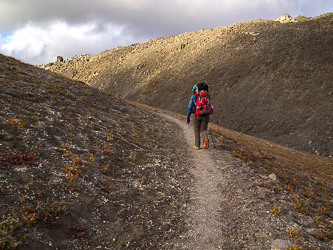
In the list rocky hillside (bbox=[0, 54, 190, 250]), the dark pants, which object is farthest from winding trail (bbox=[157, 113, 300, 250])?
the dark pants

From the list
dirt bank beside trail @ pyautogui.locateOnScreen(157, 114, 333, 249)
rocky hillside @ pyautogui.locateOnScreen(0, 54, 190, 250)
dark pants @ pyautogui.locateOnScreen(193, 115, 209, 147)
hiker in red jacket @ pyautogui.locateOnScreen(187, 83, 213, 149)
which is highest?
hiker in red jacket @ pyautogui.locateOnScreen(187, 83, 213, 149)

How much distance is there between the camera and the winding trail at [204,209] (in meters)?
6.25

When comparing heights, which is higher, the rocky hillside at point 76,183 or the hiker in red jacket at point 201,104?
the hiker in red jacket at point 201,104

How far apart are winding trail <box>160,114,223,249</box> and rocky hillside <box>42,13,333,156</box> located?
111 ft

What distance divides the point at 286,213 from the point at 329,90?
4718cm

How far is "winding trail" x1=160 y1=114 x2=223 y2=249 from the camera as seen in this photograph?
625 centimetres

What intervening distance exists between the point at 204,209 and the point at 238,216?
1274 mm

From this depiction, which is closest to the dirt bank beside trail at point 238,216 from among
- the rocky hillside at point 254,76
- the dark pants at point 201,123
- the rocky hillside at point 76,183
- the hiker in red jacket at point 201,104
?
the rocky hillside at point 76,183

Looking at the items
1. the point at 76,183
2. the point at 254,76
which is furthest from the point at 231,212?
the point at 254,76

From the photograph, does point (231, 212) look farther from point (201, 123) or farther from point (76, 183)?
point (201, 123)

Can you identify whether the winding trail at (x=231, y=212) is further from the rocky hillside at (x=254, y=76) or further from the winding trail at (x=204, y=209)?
the rocky hillside at (x=254, y=76)

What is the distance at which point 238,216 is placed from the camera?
765cm

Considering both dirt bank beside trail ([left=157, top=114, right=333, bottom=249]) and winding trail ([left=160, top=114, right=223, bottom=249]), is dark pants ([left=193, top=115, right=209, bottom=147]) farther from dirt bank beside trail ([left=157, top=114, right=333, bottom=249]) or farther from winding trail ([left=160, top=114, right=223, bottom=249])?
dirt bank beside trail ([left=157, top=114, right=333, bottom=249])

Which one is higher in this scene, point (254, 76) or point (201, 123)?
point (254, 76)
